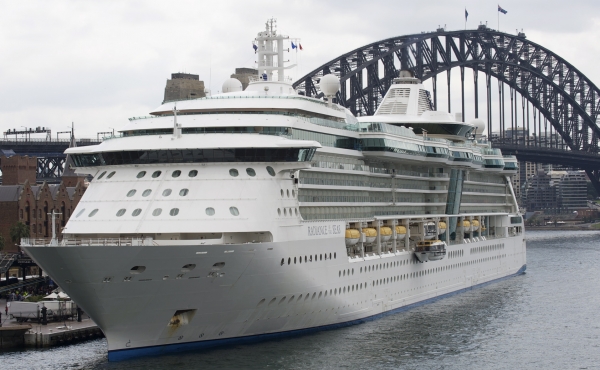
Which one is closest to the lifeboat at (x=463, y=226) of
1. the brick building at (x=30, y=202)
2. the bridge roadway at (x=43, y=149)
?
the brick building at (x=30, y=202)

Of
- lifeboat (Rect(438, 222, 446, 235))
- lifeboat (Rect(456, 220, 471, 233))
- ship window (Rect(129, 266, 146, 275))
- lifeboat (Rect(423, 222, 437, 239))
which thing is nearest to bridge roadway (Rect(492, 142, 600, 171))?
lifeboat (Rect(456, 220, 471, 233))

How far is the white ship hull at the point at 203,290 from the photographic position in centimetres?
2828

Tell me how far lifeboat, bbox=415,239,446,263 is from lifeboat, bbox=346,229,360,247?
6.43 meters

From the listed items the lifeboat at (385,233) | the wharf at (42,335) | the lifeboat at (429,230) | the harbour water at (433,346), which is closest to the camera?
the harbour water at (433,346)

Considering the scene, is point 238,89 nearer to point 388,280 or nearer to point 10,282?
point 388,280

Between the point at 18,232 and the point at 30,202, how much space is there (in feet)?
16.0

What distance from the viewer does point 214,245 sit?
28.8 meters

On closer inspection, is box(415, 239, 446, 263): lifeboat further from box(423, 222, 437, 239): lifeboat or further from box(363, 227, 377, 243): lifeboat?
box(363, 227, 377, 243): lifeboat

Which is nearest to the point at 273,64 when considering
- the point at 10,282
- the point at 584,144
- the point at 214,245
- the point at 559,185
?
the point at 214,245

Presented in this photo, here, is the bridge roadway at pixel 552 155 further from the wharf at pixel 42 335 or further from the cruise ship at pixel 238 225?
the wharf at pixel 42 335

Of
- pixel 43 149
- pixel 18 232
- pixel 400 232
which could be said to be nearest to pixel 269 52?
pixel 400 232

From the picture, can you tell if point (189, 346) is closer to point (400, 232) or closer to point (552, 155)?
point (400, 232)

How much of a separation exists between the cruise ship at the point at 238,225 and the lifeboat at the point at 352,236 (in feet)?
0.25

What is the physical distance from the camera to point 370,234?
38.2 metres
